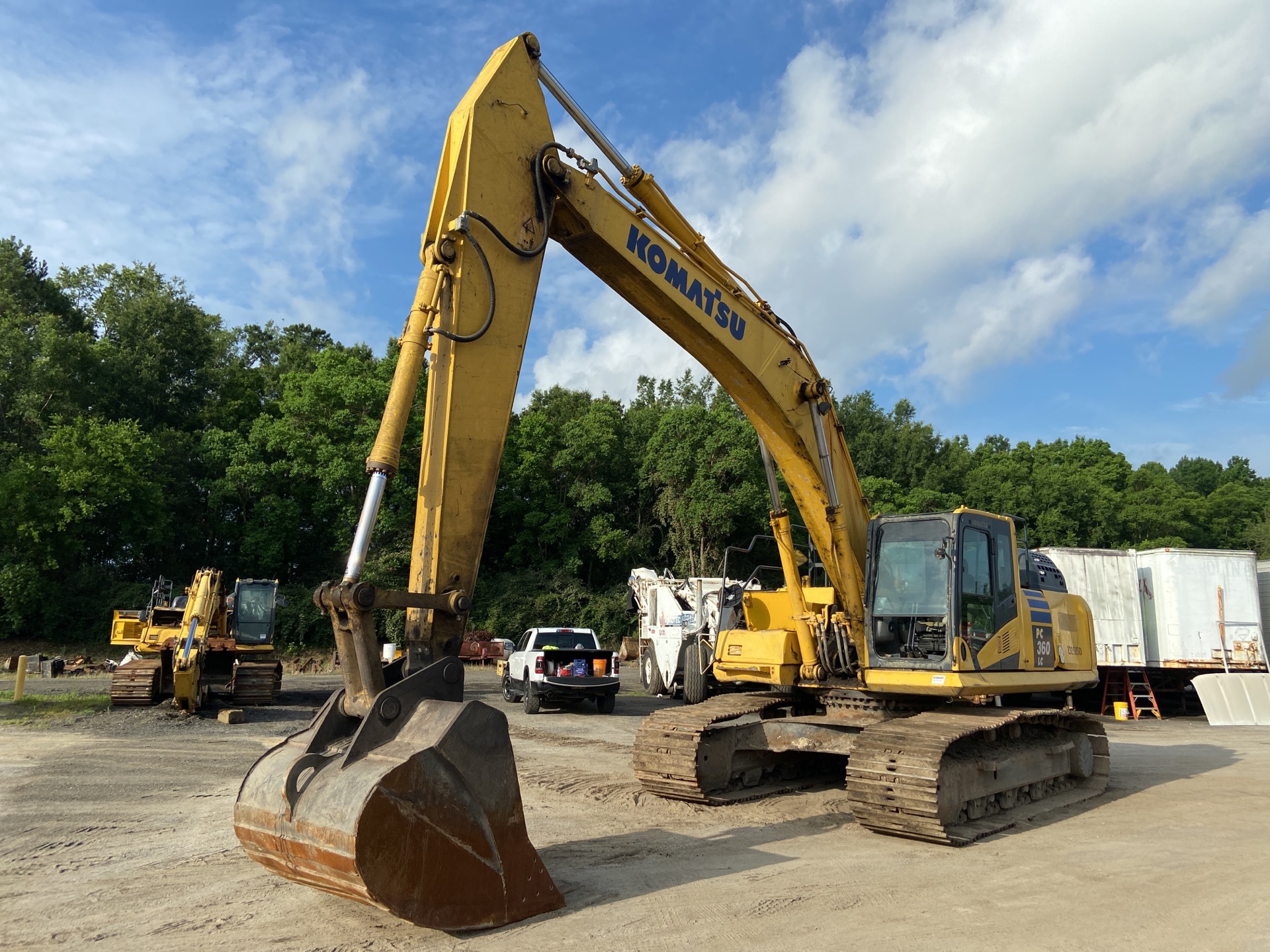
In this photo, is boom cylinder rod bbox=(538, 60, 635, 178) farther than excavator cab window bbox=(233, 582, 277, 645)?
No

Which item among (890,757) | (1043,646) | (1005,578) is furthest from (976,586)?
(890,757)

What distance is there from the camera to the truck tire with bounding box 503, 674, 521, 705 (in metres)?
19.4

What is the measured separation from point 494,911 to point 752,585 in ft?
25.5

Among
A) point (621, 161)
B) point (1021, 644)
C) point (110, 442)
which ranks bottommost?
point (1021, 644)

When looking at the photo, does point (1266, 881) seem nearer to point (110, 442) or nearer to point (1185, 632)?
point (1185, 632)

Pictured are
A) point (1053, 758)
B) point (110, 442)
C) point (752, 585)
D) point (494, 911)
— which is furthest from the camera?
point (110, 442)

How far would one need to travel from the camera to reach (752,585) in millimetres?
12258

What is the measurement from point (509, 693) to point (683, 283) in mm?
13980

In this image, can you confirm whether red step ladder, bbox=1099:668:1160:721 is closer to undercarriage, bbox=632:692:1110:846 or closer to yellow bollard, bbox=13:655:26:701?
undercarriage, bbox=632:692:1110:846

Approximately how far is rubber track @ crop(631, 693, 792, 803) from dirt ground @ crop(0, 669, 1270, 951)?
23cm

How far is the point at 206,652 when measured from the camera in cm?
1792

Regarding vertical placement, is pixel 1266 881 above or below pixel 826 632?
below

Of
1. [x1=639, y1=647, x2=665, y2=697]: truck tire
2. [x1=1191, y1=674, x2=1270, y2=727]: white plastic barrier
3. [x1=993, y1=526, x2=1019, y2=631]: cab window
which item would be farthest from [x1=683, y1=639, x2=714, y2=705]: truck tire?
[x1=1191, y1=674, x2=1270, y2=727]: white plastic barrier

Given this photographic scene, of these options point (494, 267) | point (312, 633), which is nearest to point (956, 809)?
point (494, 267)
